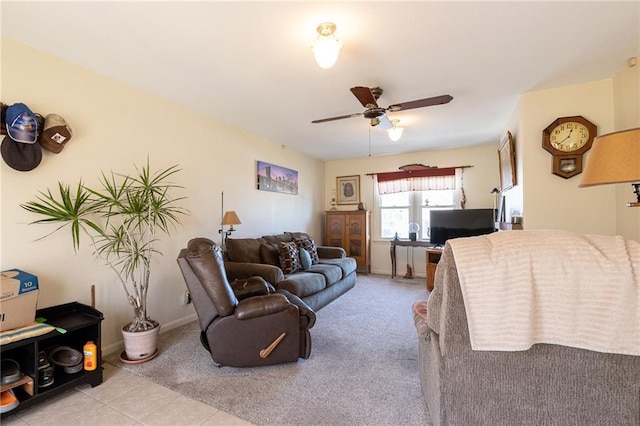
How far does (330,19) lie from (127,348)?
292cm

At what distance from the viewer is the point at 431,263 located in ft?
15.8

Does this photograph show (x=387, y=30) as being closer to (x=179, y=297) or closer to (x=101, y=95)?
(x=101, y=95)

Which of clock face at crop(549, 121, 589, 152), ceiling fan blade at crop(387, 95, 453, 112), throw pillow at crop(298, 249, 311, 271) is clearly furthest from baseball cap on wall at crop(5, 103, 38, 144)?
clock face at crop(549, 121, 589, 152)

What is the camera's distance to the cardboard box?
5.68ft

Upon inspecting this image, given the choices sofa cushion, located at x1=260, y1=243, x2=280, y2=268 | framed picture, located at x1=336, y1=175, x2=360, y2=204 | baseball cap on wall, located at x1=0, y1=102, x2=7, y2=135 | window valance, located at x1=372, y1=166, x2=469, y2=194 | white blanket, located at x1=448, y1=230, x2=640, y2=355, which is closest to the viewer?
white blanket, located at x1=448, y1=230, x2=640, y2=355

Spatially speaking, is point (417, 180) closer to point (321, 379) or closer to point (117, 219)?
point (321, 379)

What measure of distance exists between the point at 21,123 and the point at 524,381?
3323mm

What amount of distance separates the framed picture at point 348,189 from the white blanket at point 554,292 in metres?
5.05

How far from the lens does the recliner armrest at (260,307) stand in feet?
7.18

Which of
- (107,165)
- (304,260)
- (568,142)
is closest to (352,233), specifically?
(304,260)

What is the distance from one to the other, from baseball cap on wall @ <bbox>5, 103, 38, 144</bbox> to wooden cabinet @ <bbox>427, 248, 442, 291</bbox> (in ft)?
16.1

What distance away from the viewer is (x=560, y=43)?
208 cm

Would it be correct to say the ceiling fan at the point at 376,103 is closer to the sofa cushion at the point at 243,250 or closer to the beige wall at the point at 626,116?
the beige wall at the point at 626,116

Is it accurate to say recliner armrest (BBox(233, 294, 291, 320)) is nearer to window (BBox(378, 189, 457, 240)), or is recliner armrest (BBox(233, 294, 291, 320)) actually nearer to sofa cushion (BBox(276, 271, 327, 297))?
sofa cushion (BBox(276, 271, 327, 297))
